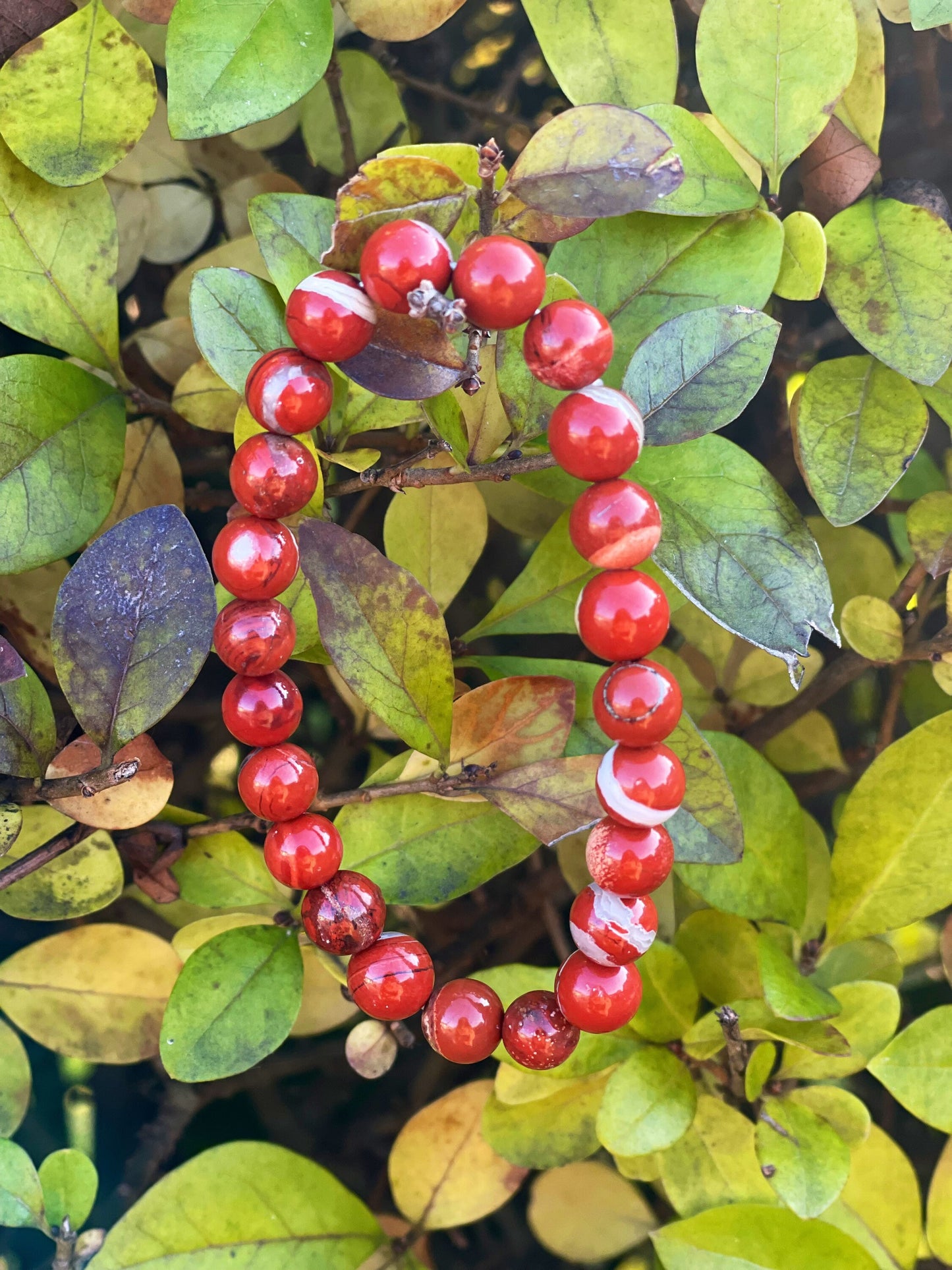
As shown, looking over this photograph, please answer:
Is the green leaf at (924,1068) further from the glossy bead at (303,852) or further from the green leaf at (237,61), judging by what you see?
the green leaf at (237,61)

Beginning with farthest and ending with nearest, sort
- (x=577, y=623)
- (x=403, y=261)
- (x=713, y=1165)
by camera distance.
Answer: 1. (x=713, y=1165)
2. (x=577, y=623)
3. (x=403, y=261)

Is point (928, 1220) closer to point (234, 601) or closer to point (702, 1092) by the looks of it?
point (702, 1092)

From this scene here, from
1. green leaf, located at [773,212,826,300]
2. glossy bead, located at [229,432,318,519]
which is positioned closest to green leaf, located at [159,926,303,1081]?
glossy bead, located at [229,432,318,519]

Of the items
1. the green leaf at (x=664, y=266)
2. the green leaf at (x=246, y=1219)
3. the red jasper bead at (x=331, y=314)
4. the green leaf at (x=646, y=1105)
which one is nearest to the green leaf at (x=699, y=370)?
the green leaf at (x=664, y=266)

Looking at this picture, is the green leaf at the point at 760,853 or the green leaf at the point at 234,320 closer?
the green leaf at the point at 234,320

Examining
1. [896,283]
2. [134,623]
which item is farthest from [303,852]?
[896,283]

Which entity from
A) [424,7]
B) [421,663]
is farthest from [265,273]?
[421,663]

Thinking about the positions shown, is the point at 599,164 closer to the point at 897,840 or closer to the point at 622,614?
the point at 622,614
